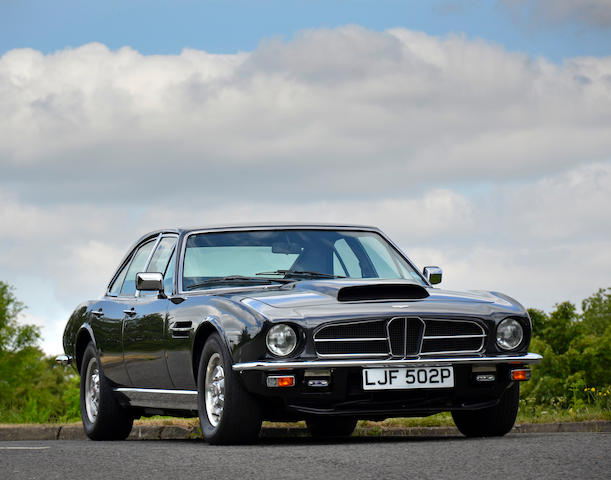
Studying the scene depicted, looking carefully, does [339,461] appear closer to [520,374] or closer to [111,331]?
[520,374]

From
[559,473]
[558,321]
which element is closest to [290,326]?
[559,473]

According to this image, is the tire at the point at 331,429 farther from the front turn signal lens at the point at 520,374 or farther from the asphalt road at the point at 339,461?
the asphalt road at the point at 339,461

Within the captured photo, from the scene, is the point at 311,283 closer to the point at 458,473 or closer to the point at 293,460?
the point at 293,460

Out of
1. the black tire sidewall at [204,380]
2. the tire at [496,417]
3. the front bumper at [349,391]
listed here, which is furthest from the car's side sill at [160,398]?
the tire at [496,417]

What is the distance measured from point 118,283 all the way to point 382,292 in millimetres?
4175

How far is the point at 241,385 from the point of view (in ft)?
27.2

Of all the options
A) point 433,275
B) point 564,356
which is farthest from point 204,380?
point 564,356

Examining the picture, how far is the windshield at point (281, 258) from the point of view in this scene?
980 cm

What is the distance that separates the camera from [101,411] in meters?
11.0

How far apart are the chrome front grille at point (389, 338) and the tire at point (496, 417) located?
659 mm

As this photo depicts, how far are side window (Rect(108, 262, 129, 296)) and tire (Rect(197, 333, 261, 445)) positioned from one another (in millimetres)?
3290

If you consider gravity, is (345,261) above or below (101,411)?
above

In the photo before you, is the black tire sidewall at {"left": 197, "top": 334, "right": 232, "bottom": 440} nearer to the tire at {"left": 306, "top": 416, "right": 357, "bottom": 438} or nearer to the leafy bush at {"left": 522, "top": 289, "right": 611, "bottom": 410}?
the tire at {"left": 306, "top": 416, "right": 357, "bottom": 438}

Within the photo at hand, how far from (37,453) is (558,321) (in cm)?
2012
